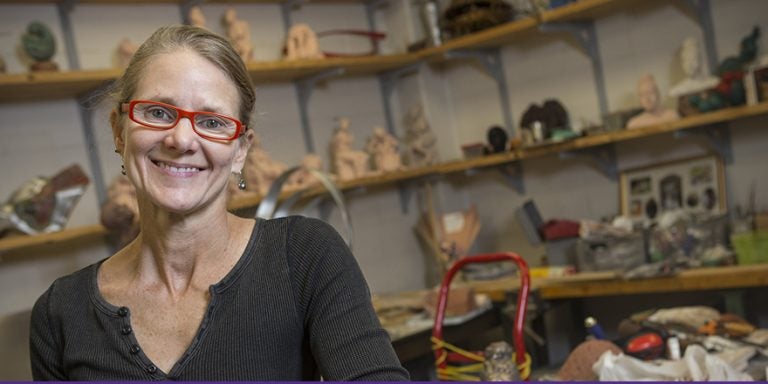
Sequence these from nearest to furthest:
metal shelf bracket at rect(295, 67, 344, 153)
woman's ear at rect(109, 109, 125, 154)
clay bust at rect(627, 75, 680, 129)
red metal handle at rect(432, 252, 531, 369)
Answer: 1. woman's ear at rect(109, 109, 125, 154)
2. red metal handle at rect(432, 252, 531, 369)
3. clay bust at rect(627, 75, 680, 129)
4. metal shelf bracket at rect(295, 67, 344, 153)

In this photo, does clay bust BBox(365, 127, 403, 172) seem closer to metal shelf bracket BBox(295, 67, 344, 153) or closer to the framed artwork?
metal shelf bracket BBox(295, 67, 344, 153)

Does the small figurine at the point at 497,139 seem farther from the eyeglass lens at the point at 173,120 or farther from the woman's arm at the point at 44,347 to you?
the eyeglass lens at the point at 173,120

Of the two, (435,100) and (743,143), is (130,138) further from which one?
(435,100)

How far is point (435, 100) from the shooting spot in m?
5.27

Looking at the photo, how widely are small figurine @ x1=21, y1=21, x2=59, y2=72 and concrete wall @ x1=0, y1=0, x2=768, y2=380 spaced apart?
6.7 inches

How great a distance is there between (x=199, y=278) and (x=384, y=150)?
3.61 meters

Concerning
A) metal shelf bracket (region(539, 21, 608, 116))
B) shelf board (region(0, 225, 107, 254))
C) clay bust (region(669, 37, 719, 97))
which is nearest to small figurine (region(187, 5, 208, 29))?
shelf board (region(0, 225, 107, 254))

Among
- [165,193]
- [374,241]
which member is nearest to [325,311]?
[165,193]

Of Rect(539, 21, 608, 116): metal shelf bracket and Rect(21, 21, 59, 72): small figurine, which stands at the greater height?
Rect(21, 21, 59, 72): small figurine

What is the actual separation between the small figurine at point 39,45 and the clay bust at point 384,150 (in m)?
1.69

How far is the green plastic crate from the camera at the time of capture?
3697 mm

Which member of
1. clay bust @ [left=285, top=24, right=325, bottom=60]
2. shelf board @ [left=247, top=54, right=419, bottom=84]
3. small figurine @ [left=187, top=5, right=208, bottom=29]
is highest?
small figurine @ [left=187, top=5, right=208, bottom=29]

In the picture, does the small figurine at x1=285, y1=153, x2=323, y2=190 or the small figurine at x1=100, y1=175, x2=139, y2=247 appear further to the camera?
the small figurine at x1=285, y1=153, x2=323, y2=190

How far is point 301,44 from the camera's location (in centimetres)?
457
